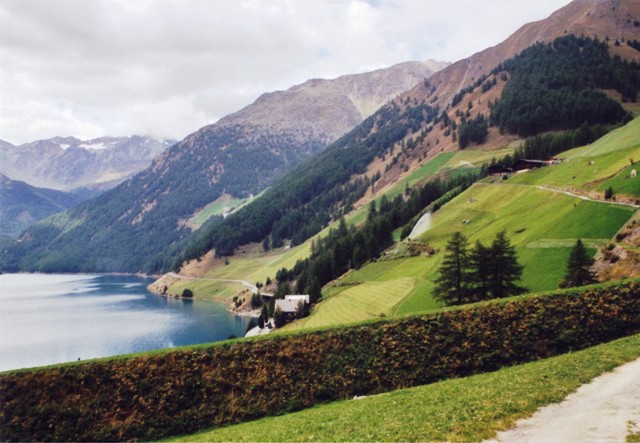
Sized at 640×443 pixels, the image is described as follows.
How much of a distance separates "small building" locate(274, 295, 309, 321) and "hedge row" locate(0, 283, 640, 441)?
253ft

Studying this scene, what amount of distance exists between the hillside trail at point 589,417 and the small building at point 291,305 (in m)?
91.9

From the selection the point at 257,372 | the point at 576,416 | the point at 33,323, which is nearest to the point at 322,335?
the point at 257,372

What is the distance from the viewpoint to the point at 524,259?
219ft

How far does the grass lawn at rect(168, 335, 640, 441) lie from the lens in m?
18.9

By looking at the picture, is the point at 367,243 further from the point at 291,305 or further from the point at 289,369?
the point at 289,369

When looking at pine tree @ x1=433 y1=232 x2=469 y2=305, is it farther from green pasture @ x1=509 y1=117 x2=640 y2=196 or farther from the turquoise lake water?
the turquoise lake water

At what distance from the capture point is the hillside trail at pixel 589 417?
16.4m

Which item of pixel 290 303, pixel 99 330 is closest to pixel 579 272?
pixel 290 303

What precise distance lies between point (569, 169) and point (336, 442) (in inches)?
4198

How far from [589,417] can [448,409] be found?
6.04m

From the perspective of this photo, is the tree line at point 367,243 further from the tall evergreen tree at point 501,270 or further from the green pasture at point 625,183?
the tall evergreen tree at point 501,270

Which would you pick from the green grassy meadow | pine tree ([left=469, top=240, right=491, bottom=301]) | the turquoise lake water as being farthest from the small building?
pine tree ([left=469, top=240, right=491, bottom=301])

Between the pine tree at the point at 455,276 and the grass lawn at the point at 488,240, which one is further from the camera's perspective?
the grass lawn at the point at 488,240

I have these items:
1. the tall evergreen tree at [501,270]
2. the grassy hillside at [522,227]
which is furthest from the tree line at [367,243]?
the tall evergreen tree at [501,270]
